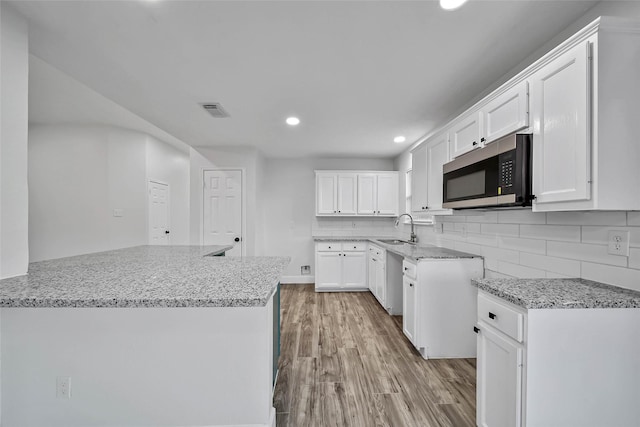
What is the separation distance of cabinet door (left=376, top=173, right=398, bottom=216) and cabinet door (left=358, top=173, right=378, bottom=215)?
78 mm

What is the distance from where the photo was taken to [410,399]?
2082 mm

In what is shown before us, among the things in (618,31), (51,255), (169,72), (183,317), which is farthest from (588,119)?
(51,255)

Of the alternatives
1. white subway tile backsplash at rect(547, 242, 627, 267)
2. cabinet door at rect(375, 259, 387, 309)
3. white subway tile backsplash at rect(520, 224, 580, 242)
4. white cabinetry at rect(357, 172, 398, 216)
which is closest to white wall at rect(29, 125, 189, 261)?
white cabinetry at rect(357, 172, 398, 216)

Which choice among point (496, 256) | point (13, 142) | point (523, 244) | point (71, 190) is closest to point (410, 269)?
point (496, 256)

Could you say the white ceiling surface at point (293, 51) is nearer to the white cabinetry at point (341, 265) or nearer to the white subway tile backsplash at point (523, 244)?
the white subway tile backsplash at point (523, 244)

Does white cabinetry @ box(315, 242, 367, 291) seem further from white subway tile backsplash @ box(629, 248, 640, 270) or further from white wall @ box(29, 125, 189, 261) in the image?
white subway tile backsplash @ box(629, 248, 640, 270)

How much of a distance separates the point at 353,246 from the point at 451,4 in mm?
3804

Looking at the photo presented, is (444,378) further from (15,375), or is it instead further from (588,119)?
(15,375)

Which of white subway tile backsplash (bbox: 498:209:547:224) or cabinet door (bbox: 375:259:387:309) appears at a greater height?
white subway tile backsplash (bbox: 498:209:547:224)

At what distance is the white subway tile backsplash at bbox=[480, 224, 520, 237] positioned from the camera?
2.25 meters

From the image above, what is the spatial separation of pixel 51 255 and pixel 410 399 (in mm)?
5623

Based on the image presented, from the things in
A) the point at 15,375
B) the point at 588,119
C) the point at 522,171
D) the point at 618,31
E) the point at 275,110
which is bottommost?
the point at 15,375

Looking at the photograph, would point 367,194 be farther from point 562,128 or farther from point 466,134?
point 562,128

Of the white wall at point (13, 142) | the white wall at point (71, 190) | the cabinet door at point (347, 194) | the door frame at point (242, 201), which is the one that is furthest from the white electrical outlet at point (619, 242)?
the white wall at point (71, 190)
